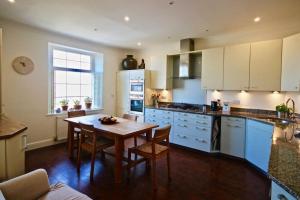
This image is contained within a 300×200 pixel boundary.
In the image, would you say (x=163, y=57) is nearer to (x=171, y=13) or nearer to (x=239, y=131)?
(x=171, y=13)

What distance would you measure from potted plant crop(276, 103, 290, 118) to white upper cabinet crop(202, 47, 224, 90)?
108 cm

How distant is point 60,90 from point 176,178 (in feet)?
11.5

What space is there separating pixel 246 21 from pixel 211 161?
2.67 metres

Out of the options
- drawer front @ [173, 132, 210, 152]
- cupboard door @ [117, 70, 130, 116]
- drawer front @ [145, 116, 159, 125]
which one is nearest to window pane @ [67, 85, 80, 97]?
cupboard door @ [117, 70, 130, 116]

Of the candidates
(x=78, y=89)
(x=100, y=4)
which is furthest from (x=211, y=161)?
(x=78, y=89)

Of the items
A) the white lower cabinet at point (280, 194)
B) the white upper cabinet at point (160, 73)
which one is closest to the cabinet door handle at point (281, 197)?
the white lower cabinet at point (280, 194)

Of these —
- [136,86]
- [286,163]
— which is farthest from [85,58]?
[286,163]

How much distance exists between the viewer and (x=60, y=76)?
14.8 ft

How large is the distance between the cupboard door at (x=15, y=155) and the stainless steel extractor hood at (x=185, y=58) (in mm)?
3450

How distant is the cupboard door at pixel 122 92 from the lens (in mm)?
5325

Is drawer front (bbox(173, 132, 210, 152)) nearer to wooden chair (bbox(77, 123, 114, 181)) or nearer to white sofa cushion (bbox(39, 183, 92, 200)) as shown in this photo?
wooden chair (bbox(77, 123, 114, 181))

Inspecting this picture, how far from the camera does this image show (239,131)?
11.3 feet

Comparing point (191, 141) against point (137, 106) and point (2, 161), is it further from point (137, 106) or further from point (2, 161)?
point (2, 161)

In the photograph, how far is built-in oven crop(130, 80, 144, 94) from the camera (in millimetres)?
4918
